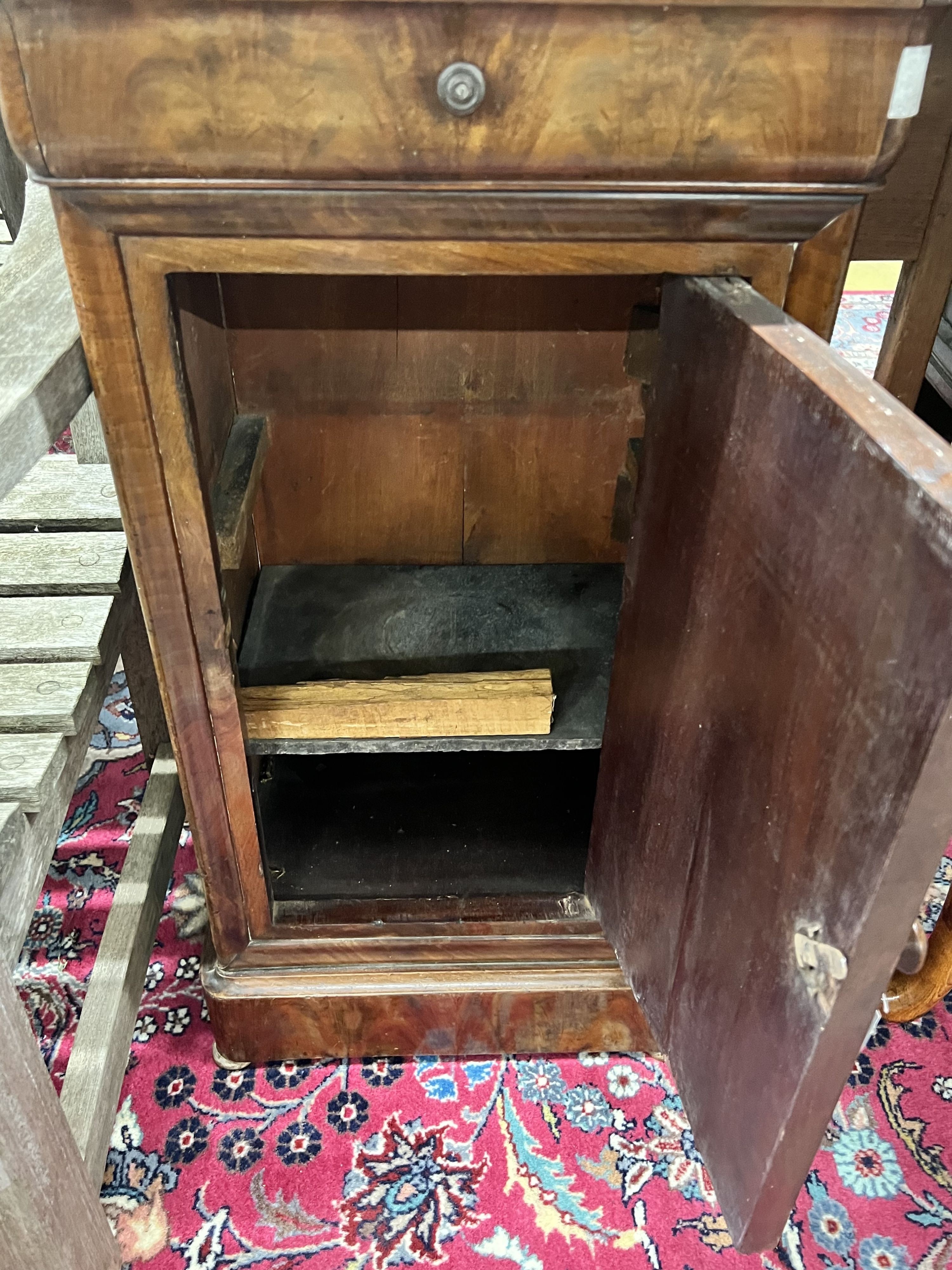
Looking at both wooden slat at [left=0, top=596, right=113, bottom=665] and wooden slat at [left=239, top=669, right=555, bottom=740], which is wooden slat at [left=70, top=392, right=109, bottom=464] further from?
wooden slat at [left=239, top=669, right=555, bottom=740]

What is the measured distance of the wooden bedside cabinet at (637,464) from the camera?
523 mm

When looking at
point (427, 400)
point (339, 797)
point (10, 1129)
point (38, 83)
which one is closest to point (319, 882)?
point (339, 797)

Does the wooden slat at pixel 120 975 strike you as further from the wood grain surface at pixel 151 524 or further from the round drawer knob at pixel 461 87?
the round drawer knob at pixel 461 87

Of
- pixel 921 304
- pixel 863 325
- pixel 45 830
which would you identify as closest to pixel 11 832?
pixel 45 830

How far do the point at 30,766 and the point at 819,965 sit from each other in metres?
0.69

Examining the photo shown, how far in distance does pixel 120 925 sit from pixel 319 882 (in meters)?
0.24

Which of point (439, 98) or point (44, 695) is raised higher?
point (439, 98)

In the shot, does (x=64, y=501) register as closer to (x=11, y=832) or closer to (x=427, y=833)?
(x=11, y=832)

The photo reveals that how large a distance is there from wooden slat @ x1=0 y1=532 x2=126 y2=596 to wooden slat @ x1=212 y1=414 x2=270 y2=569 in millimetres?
146

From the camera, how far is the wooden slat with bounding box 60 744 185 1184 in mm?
1010

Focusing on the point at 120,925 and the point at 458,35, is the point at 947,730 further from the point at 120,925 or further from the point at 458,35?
the point at 120,925

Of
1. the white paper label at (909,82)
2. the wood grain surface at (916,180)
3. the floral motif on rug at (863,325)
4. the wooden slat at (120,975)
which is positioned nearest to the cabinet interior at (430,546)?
the wooden slat at (120,975)


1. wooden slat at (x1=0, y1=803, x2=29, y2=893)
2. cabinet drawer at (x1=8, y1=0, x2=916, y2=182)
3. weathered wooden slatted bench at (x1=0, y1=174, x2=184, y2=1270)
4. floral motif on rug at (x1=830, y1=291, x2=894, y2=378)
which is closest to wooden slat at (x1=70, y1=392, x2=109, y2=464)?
weathered wooden slatted bench at (x1=0, y1=174, x2=184, y2=1270)

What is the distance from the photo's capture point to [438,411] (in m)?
1.20
